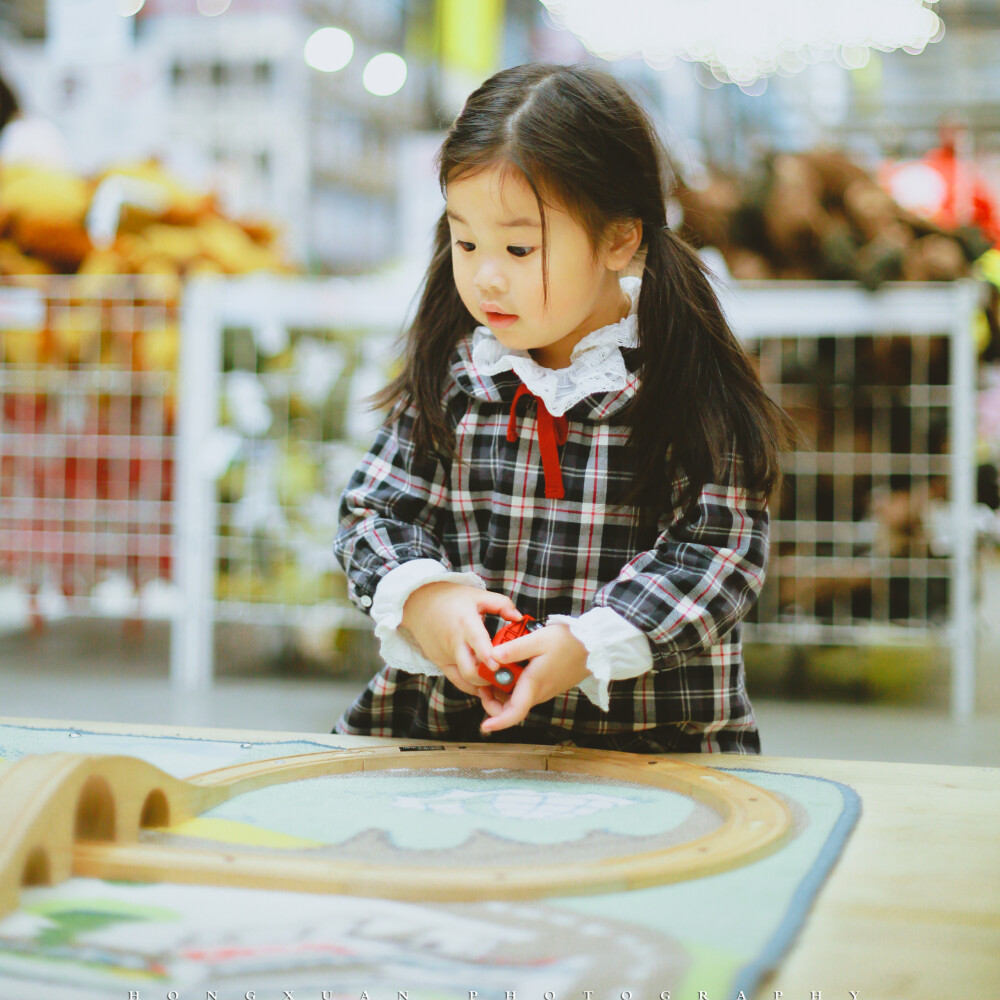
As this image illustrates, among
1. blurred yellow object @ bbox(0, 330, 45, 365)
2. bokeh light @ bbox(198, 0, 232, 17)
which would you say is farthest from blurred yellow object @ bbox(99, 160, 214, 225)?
bokeh light @ bbox(198, 0, 232, 17)

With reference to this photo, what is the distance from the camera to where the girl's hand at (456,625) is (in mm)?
626

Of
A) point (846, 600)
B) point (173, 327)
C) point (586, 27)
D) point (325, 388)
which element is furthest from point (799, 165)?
point (586, 27)

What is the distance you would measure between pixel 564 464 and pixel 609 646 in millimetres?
152

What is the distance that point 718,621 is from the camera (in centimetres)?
64

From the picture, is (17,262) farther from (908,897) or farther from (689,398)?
(908,897)

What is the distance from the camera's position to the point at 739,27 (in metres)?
3.48

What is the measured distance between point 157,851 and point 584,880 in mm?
152

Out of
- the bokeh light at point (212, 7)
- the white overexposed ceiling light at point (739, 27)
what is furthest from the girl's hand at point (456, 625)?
the white overexposed ceiling light at point (739, 27)

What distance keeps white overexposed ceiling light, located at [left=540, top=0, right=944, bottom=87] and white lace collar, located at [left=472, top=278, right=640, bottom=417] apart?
304 centimetres

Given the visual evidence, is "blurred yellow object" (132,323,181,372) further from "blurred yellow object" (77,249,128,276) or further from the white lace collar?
the white lace collar

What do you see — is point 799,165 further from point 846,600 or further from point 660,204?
point 660,204

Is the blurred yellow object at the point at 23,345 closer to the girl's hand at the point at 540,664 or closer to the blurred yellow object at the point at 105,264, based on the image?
the blurred yellow object at the point at 105,264

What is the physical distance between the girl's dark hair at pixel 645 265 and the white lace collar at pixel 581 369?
0.5 inches

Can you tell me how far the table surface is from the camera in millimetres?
320
